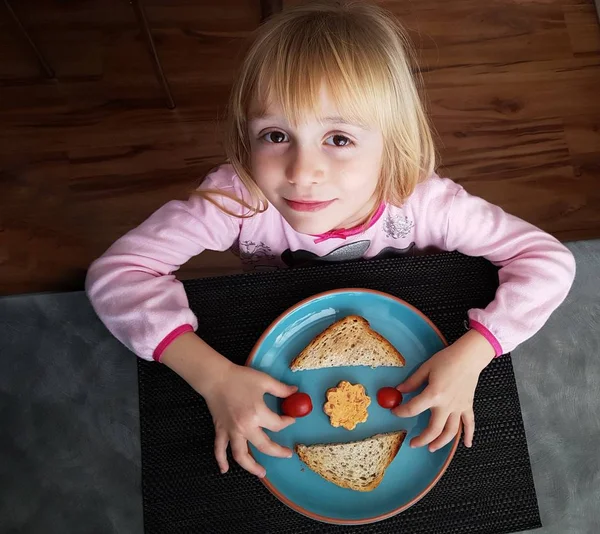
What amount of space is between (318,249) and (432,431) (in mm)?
381

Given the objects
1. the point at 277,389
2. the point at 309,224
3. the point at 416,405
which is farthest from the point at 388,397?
the point at 309,224

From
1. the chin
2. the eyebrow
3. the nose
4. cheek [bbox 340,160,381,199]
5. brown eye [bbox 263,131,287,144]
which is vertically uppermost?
the eyebrow

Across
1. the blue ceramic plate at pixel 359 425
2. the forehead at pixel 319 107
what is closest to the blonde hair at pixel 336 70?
the forehead at pixel 319 107

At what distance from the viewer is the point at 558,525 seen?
0.99m

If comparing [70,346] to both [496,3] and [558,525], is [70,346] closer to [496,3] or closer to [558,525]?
[558,525]

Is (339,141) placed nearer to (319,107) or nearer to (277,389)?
(319,107)

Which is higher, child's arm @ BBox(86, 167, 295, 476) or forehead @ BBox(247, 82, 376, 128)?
forehead @ BBox(247, 82, 376, 128)

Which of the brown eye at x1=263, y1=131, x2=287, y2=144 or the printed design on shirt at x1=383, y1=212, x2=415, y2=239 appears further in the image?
the printed design on shirt at x1=383, y1=212, x2=415, y2=239

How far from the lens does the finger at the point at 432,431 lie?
73 centimetres

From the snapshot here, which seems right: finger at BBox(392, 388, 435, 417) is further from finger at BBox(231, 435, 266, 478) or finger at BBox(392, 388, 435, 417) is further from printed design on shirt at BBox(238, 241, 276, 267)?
printed design on shirt at BBox(238, 241, 276, 267)

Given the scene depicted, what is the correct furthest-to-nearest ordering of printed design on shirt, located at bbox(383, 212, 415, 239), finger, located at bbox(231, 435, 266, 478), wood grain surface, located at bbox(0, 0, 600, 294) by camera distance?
wood grain surface, located at bbox(0, 0, 600, 294) < printed design on shirt, located at bbox(383, 212, 415, 239) < finger, located at bbox(231, 435, 266, 478)

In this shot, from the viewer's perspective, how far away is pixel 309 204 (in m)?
0.79

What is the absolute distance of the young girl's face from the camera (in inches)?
29.2

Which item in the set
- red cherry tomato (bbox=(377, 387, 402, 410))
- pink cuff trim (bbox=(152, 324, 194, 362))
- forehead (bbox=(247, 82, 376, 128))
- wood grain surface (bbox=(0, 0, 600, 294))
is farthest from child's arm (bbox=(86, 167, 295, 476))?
wood grain surface (bbox=(0, 0, 600, 294))
